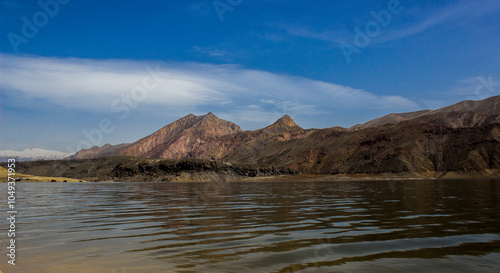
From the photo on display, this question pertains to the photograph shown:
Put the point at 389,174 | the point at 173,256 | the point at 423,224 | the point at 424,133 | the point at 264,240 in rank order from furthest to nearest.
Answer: the point at 424,133, the point at 389,174, the point at 423,224, the point at 264,240, the point at 173,256

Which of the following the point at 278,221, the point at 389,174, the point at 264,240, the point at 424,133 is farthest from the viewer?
the point at 424,133

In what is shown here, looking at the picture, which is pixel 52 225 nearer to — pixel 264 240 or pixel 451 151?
pixel 264 240

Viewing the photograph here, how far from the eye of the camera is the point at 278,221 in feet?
56.9

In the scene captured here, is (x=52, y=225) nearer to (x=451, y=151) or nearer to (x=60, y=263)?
(x=60, y=263)

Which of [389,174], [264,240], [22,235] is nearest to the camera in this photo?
[264,240]

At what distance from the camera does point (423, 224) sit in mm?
15695

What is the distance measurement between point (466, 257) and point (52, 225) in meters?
17.4

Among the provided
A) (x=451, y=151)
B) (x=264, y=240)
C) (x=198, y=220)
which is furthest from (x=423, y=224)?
(x=451, y=151)

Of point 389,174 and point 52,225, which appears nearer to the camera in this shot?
point 52,225

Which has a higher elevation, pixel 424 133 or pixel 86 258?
pixel 424 133

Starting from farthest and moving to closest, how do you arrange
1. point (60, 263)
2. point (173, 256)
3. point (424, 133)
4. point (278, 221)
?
point (424, 133) → point (278, 221) → point (173, 256) → point (60, 263)

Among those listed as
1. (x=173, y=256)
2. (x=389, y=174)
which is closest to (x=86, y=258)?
(x=173, y=256)

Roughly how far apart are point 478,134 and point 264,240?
18977 cm

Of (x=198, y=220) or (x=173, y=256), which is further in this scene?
(x=198, y=220)
